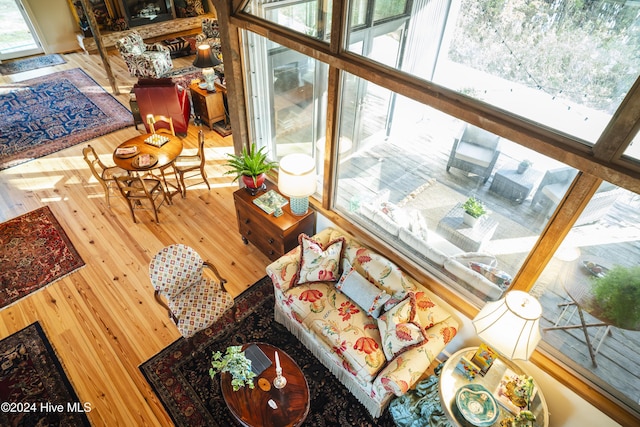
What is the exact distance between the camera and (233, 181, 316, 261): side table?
3781 millimetres

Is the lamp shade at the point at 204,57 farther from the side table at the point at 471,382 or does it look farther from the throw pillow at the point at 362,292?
the side table at the point at 471,382

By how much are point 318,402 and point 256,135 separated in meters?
2.88

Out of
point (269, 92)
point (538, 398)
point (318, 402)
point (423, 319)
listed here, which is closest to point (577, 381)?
point (538, 398)

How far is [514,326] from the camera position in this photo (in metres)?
2.39

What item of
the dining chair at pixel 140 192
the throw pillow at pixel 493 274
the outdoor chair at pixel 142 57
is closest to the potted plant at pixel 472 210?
the throw pillow at pixel 493 274

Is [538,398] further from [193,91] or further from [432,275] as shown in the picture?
[193,91]

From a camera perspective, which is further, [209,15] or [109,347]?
[209,15]

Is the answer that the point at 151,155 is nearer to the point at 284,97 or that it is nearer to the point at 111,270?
the point at 111,270

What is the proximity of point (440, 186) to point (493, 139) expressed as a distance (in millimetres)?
633

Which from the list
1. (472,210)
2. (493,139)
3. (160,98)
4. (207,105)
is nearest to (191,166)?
(160,98)

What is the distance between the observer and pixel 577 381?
2.66 m

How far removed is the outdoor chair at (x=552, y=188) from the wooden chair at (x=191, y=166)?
3.80 meters

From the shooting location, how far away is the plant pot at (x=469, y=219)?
117 inches

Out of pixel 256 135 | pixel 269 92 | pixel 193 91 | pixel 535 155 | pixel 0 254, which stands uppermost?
pixel 535 155
